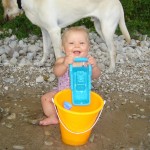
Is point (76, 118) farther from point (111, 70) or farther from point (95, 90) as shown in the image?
point (111, 70)

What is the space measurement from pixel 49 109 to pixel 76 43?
2.04 feet

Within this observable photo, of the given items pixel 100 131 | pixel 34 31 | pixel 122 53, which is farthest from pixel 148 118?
pixel 34 31

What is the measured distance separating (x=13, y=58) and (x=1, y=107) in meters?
1.21

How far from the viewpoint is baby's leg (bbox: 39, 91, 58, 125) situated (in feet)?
10.4

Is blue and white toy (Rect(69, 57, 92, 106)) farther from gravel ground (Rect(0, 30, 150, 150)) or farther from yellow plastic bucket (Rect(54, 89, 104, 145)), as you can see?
gravel ground (Rect(0, 30, 150, 150))

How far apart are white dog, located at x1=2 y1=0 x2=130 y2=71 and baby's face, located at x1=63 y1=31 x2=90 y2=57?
1.01 m

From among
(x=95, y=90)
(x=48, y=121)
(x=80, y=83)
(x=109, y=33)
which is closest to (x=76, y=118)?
(x=80, y=83)

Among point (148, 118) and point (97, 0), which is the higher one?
point (97, 0)

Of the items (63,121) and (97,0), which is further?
(97,0)

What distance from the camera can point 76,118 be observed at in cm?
268

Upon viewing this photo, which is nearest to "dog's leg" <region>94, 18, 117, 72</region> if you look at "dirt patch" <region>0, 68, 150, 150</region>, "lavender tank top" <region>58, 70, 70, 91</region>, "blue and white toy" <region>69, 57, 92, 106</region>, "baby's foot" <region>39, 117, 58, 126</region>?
"dirt patch" <region>0, 68, 150, 150</region>

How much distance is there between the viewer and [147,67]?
465 cm

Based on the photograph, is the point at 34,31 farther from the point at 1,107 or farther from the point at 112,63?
the point at 1,107

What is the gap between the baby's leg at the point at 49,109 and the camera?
10.4 ft
